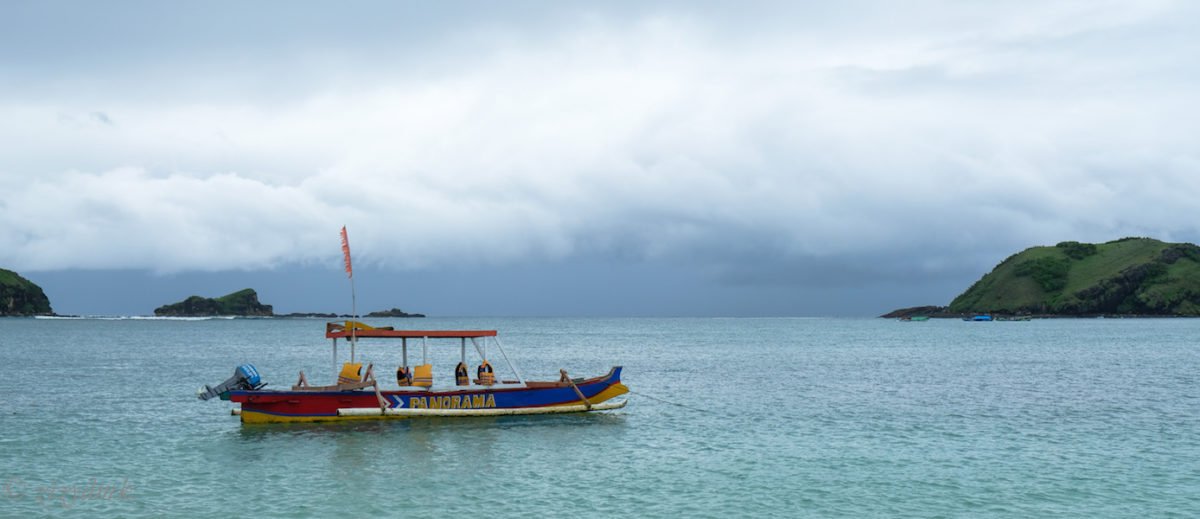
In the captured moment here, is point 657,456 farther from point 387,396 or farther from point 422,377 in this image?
point 387,396

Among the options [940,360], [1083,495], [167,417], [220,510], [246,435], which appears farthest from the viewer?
[940,360]

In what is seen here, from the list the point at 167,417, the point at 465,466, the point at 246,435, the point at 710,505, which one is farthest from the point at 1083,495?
the point at 167,417

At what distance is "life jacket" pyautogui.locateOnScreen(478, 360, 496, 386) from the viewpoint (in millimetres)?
34719

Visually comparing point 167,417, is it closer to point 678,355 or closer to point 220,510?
point 220,510

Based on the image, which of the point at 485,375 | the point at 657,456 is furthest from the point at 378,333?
the point at 657,456

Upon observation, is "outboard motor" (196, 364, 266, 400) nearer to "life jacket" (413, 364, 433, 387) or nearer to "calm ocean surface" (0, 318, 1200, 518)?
"calm ocean surface" (0, 318, 1200, 518)

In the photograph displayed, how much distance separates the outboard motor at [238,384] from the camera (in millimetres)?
32312

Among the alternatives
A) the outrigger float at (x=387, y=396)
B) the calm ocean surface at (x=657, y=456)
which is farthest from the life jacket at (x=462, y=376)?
the calm ocean surface at (x=657, y=456)

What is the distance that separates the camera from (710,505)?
66.3 ft

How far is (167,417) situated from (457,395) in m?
12.8

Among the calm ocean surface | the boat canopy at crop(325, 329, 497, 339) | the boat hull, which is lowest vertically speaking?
the calm ocean surface

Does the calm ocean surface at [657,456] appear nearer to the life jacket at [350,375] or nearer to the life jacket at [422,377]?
the life jacket at [422,377]

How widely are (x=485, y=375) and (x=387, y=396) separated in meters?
4.12

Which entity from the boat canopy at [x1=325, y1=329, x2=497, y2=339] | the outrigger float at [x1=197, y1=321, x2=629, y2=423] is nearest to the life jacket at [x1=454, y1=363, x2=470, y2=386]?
the outrigger float at [x1=197, y1=321, x2=629, y2=423]
